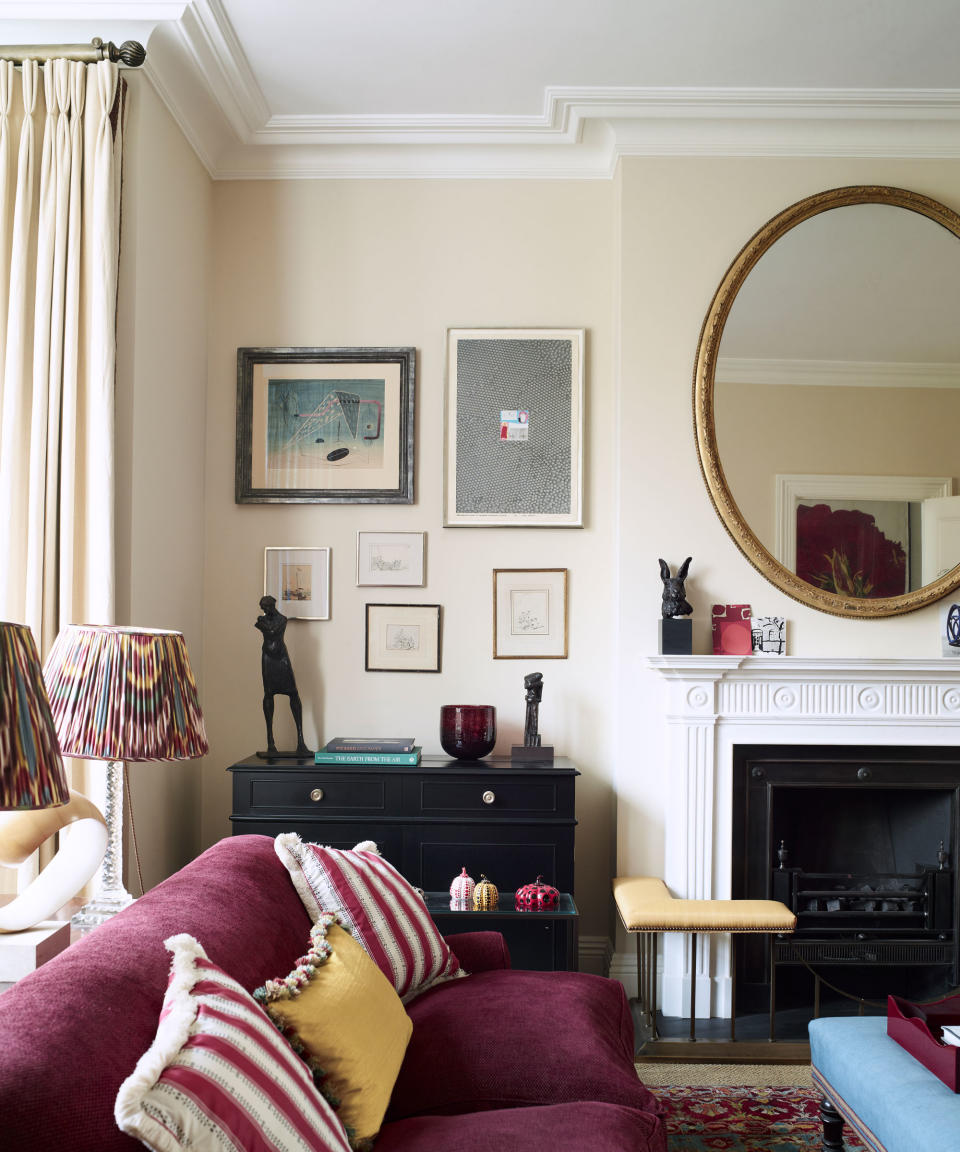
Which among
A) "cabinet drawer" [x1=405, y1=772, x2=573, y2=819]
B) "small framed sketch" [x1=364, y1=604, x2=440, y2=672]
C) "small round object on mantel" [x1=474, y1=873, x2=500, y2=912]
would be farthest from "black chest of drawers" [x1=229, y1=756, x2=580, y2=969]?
"small framed sketch" [x1=364, y1=604, x2=440, y2=672]

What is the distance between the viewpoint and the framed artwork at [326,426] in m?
3.70

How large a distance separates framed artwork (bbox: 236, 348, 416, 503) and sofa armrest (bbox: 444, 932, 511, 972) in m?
1.77

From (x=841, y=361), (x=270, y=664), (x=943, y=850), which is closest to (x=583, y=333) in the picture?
(x=841, y=361)

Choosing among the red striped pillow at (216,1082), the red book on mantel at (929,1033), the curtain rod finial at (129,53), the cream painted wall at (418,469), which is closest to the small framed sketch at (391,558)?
the cream painted wall at (418,469)

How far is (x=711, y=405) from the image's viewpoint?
3459 mm

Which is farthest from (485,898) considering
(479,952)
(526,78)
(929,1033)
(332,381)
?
(526,78)

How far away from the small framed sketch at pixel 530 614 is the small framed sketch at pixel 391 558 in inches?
12.3

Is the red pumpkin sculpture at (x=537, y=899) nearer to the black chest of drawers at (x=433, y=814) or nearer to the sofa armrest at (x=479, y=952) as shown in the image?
the black chest of drawers at (x=433, y=814)

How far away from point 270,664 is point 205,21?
2063 mm

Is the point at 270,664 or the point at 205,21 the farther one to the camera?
the point at 270,664

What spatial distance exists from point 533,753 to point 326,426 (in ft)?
4.76

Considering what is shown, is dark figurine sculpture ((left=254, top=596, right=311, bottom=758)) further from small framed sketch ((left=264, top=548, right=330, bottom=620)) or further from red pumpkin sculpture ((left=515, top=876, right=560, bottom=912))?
red pumpkin sculpture ((left=515, top=876, right=560, bottom=912))

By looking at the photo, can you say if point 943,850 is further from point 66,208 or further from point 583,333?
point 66,208

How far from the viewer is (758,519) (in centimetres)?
346
